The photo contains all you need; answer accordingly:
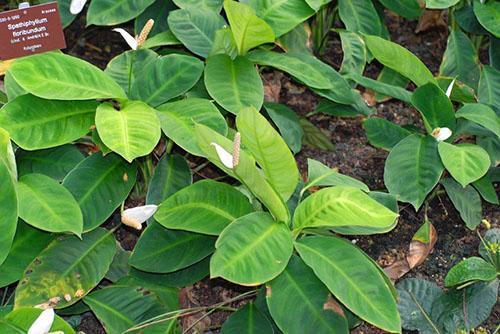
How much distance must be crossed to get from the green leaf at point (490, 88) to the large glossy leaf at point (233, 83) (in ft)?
2.59

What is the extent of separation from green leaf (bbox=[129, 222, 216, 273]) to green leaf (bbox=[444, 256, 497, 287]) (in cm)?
67

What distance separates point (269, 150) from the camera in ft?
6.76

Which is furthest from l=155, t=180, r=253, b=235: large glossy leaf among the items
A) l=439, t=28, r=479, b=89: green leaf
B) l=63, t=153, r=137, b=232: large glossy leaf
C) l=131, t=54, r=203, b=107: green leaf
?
l=439, t=28, r=479, b=89: green leaf

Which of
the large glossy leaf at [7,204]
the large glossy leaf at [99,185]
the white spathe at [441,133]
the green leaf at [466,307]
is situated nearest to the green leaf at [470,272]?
the green leaf at [466,307]

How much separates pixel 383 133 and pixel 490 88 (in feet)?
1.43

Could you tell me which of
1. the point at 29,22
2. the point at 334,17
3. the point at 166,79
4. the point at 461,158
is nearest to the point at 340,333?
the point at 461,158

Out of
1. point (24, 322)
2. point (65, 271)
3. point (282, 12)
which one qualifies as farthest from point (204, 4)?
point (24, 322)

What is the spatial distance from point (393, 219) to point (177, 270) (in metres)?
0.67

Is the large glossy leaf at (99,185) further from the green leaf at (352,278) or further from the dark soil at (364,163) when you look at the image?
the green leaf at (352,278)

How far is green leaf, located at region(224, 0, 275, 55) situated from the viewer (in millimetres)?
2393

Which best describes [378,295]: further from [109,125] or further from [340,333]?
[109,125]

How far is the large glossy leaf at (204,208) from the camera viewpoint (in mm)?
2148

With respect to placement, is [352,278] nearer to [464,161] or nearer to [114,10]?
[464,161]

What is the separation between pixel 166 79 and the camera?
2426 mm
